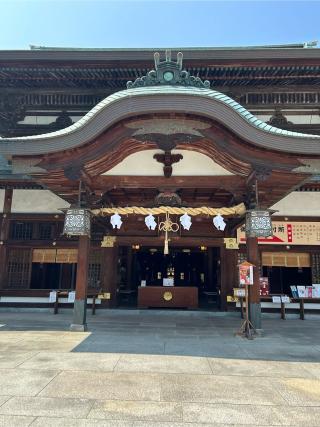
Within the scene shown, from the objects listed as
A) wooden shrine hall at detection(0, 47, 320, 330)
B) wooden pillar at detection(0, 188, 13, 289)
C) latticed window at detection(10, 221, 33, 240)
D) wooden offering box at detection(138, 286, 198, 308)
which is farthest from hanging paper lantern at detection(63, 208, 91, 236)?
wooden offering box at detection(138, 286, 198, 308)

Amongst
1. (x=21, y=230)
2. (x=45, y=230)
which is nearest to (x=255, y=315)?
(x=45, y=230)

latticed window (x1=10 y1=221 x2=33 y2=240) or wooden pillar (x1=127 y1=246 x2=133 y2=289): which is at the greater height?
latticed window (x1=10 y1=221 x2=33 y2=240)

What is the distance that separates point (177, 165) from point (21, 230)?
7371 millimetres

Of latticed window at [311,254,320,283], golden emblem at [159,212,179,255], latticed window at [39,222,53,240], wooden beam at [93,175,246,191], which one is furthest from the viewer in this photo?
latticed window at [39,222,53,240]

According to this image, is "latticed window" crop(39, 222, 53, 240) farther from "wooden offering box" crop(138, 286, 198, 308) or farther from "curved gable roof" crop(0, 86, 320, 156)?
"curved gable roof" crop(0, 86, 320, 156)

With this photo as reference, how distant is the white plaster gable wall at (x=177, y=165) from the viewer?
904cm

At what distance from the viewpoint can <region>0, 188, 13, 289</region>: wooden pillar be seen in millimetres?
12641

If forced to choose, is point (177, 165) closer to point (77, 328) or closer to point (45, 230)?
point (77, 328)

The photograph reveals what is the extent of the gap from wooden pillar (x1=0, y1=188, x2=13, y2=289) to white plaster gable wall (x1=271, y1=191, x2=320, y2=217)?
1030 centimetres

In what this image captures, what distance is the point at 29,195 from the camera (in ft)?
42.8

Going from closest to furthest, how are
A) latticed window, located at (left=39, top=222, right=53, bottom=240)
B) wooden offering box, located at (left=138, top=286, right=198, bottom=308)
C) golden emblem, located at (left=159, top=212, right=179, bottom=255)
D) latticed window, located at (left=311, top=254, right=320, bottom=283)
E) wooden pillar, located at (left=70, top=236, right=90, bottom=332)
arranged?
1. wooden pillar, located at (left=70, top=236, right=90, bottom=332)
2. golden emblem, located at (left=159, top=212, right=179, bottom=255)
3. latticed window, located at (left=311, top=254, right=320, bottom=283)
4. latticed window, located at (left=39, top=222, right=53, bottom=240)
5. wooden offering box, located at (left=138, top=286, right=198, bottom=308)

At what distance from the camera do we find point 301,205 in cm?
1269

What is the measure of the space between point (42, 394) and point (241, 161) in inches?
248

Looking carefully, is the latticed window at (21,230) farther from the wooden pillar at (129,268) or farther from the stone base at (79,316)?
the stone base at (79,316)
